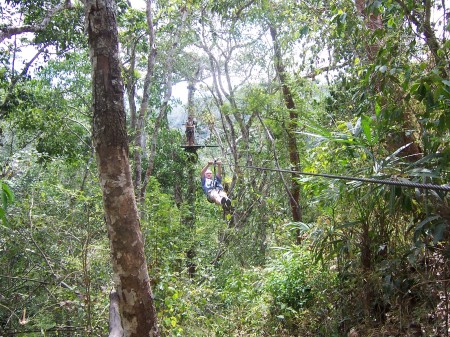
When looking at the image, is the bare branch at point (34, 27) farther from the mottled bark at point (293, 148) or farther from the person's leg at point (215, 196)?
the person's leg at point (215, 196)

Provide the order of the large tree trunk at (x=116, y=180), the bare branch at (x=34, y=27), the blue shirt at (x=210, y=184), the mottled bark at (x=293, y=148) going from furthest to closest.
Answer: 1. the blue shirt at (x=210, y=184)
2. the mottled bark at (x=293, y=148)
3. the bare branch at (x=34, y=27)
4. the large tree trunk at (x=116, y=180)

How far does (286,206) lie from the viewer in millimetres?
7355

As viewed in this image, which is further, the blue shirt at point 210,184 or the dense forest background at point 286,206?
the blue shirt at point 210,184

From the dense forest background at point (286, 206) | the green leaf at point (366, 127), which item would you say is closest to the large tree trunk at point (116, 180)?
the dense forest background at point (286, 206)

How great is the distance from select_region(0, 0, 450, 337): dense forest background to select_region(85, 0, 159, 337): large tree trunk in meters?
0.49

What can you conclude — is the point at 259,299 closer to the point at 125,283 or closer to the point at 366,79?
the point at 125,283

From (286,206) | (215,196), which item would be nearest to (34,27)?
(215,196)

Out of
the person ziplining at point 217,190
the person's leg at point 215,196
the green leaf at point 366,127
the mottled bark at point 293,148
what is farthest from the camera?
the person's leg at point 215,196

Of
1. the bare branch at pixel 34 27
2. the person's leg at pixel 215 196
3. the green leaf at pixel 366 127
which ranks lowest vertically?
the person's leg at pixel 215 196

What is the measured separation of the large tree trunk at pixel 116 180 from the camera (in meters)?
2.03

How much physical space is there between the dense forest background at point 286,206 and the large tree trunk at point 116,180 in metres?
0.49

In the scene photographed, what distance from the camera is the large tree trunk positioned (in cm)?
203

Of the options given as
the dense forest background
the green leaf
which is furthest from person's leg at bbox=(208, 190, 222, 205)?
the green leaf

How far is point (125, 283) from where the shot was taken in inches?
80.0
